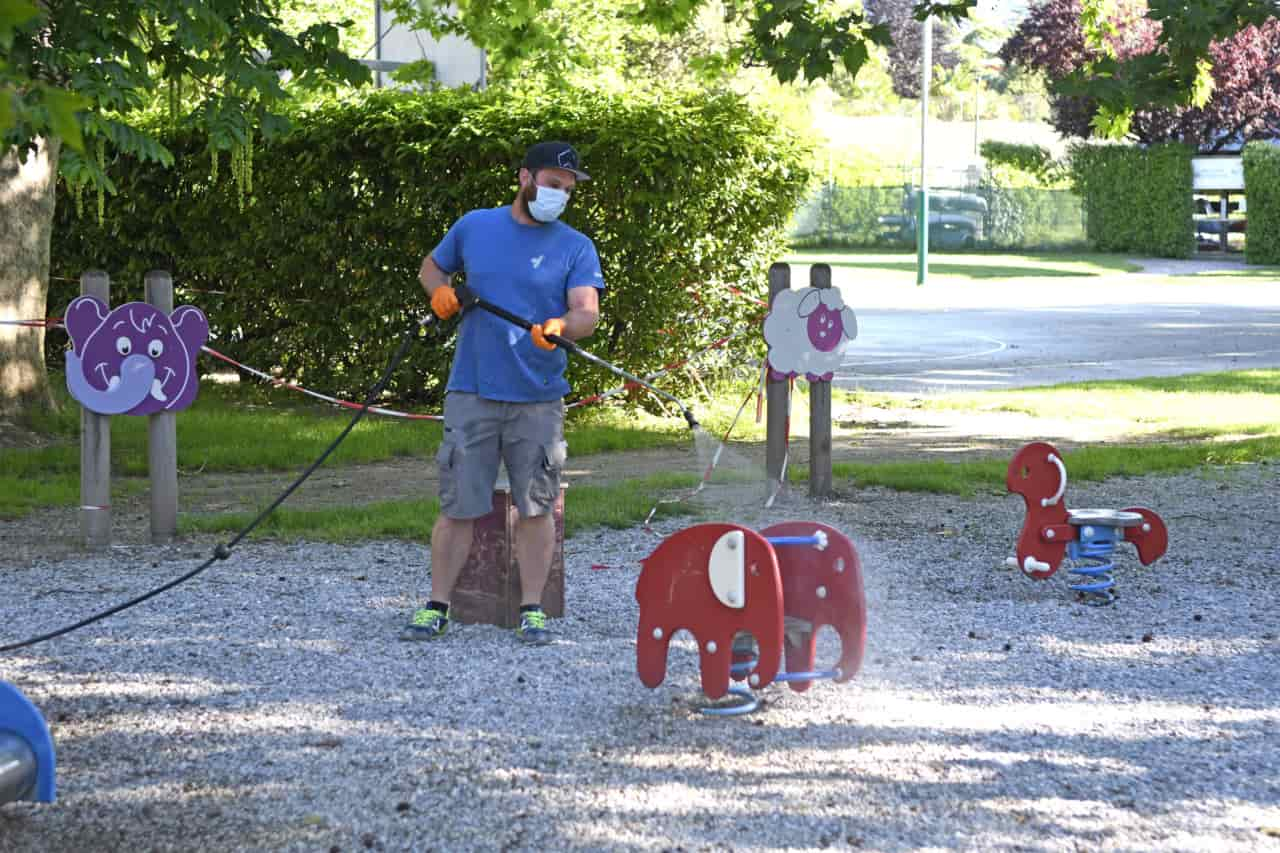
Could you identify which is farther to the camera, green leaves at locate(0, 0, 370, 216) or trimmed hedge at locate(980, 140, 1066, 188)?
trimmed hedge at locate(980, 140, 1066, 188)

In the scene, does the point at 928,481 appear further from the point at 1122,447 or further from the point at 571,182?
the point at 571,182

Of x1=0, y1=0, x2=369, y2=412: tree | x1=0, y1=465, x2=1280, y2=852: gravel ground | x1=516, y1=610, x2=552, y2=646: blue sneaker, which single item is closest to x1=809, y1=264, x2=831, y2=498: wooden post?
x1=0, y1=465, x2=1280, y2=852: gravel ground

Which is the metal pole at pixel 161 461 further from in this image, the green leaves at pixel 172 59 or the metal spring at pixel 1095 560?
the metal spring at pixel 1095 560

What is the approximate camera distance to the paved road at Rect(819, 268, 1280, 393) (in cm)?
1720

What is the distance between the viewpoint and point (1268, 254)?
40062mm

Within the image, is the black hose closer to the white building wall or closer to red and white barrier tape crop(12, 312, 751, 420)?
red and white barrier tape crop(12, 312, 751, 420)

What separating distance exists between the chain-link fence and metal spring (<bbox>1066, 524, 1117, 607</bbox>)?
132 ft

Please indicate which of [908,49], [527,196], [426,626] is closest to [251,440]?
[426,626]

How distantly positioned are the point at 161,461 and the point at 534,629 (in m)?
3.07

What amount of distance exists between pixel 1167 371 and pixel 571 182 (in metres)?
12.7

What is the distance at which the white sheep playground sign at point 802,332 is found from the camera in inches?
373

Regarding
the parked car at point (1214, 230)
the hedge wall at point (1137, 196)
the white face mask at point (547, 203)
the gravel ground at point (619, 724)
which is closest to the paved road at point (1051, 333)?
the gravel ground at point (619, 724)

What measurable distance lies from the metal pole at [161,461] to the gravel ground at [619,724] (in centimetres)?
68

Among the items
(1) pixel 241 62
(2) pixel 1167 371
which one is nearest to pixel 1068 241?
(2) pixel 1167 371
